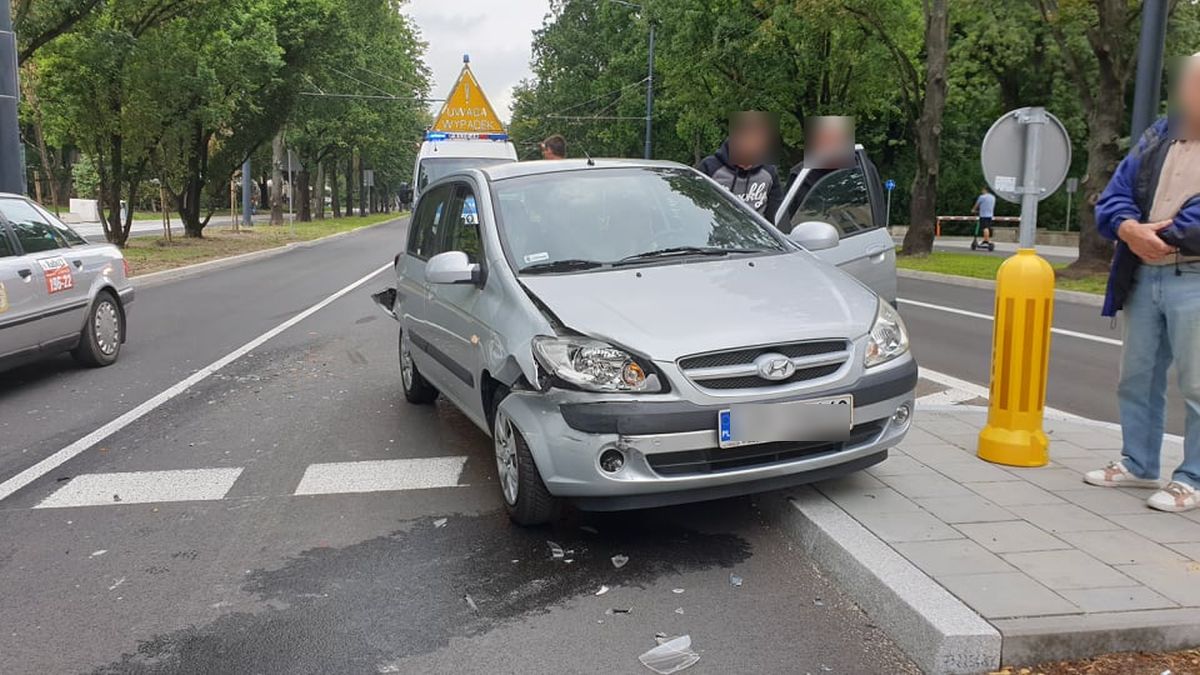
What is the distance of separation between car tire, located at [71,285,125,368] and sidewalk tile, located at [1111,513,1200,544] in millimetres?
8313

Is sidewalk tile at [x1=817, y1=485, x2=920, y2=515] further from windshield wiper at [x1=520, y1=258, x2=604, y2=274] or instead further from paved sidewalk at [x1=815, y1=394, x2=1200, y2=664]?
windshield wiper at [x1=520, y1=258, x2=604, y2=274]

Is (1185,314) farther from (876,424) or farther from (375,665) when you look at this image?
(375,665)

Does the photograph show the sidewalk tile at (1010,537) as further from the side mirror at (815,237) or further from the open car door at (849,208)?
the open car door at (849,208)

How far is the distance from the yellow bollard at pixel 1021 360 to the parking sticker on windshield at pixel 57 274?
7.38 meters

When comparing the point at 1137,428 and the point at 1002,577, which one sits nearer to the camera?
the point at 1002,577

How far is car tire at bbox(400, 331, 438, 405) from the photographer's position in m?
7.06

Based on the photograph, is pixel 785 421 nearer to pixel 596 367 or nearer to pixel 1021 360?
pixel 596 367

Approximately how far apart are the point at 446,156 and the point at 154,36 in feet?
22.8

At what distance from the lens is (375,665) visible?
3.21 m

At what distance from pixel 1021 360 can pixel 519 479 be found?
105 inches

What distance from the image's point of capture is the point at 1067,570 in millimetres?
3576

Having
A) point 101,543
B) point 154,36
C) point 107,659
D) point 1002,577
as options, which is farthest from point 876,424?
point 154,36

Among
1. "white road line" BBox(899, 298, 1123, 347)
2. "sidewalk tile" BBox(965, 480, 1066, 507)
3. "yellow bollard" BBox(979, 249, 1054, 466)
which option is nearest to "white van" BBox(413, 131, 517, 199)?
"white road line" BBox(899, 298, 1123, 347)

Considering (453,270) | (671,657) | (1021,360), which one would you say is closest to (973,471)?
(1021,360)
